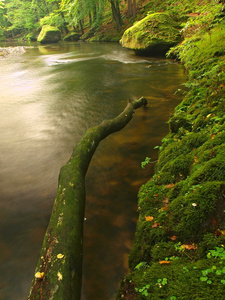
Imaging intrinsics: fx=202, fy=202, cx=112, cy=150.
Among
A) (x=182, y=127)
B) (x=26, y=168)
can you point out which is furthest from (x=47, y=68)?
(x=182, y=127)

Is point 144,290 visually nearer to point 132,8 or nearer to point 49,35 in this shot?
point 132,8

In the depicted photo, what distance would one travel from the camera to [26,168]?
4.70m

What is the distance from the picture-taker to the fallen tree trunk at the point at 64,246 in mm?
1857

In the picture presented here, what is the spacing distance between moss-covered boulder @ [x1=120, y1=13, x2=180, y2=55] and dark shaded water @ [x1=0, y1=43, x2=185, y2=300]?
13.5ft

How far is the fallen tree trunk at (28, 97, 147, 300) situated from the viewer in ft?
6.09

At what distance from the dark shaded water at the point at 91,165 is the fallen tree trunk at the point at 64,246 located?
483 millimetres

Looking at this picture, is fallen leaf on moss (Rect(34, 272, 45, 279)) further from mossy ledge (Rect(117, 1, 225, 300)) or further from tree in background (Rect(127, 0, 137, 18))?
tree in background (Rect(127, 0, 137, 18))

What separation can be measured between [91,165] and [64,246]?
8.22 feet

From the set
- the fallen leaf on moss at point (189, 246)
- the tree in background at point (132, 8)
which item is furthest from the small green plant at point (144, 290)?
the tree in background at point (132, 8)

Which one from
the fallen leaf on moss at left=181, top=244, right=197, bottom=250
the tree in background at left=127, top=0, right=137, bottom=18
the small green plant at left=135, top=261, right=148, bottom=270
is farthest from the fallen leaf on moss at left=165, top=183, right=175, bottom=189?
the tree in background at left=127, top=0, right=137, bottom=18

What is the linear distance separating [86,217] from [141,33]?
50.5ft

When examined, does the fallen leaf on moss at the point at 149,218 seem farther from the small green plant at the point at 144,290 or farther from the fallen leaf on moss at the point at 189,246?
the small green plant at the point at 144,290

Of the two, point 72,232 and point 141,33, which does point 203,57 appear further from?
point 141,33

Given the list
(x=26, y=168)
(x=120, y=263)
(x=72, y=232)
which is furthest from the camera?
(x=26, y=168)
